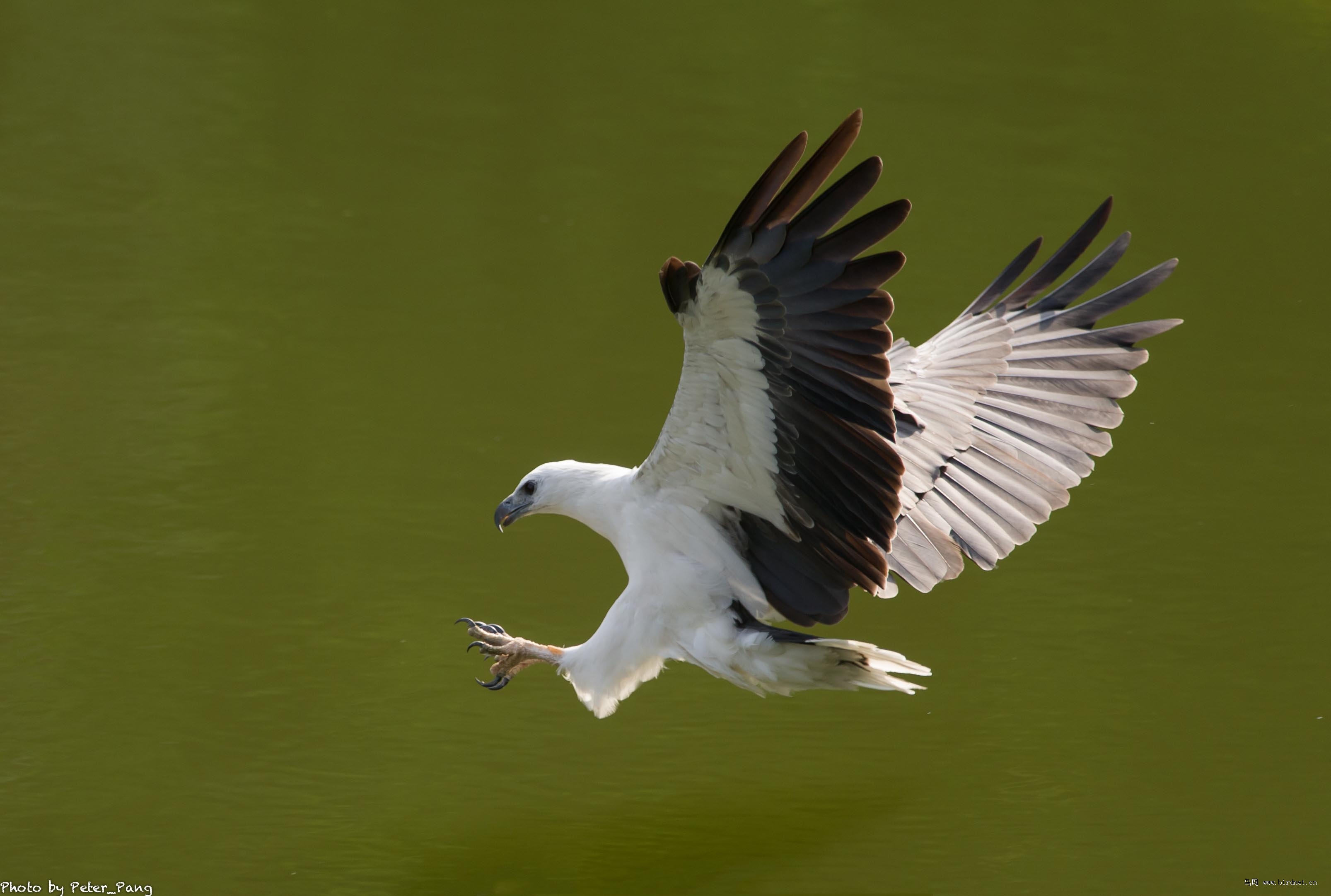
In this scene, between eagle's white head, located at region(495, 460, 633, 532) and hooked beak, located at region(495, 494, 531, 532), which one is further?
hooked beak, located at region(495, 494, 531, 532)

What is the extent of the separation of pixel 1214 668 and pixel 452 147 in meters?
5.71

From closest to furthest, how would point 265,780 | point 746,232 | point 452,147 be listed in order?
point 746,232 → point 265,780 → point 452,147

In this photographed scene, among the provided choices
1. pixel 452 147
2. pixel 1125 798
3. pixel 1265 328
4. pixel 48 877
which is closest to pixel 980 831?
pixel 1125 798

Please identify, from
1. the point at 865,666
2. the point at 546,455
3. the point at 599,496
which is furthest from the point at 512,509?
the point at 546,455

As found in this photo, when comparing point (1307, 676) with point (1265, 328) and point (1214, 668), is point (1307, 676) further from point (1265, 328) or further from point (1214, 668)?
point (1265, 328)

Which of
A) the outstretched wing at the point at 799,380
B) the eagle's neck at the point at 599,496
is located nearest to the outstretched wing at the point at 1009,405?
the outstretched wing at the point at 799,380

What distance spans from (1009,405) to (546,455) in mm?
1995

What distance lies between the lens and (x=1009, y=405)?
5578mm

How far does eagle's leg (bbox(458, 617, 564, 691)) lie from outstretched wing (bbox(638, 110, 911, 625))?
2.60ft

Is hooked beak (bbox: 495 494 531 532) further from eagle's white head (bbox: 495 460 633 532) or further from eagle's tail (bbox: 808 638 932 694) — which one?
eagle's tail (bbox: 808 638 932 694)

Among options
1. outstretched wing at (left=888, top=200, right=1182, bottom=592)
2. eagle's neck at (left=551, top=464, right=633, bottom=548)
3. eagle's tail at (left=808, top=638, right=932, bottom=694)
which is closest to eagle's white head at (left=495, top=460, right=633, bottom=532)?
eagle's neck at (left=551, top=464, right=633, bottom=548)

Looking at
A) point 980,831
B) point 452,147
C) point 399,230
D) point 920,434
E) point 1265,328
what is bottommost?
point 980,831

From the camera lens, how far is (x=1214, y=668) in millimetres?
5660

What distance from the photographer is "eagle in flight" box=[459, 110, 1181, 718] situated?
3.95m
